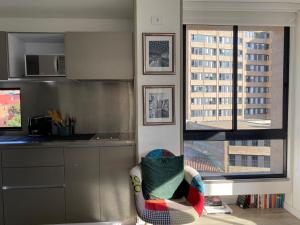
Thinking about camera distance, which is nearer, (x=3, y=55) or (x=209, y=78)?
(x=3, y=55)

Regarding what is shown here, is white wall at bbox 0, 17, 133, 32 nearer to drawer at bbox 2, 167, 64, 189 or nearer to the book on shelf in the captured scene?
drawer at bbox 2, 167, 64, 189

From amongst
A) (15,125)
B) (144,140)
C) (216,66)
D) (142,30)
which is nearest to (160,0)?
(142,30)

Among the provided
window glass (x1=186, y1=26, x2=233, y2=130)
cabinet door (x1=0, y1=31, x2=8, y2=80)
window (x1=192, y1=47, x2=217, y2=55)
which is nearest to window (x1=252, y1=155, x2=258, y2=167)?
window glass (x1=186, y1=26, x2=233, y2=130)

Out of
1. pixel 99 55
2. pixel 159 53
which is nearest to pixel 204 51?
pixel 159 53

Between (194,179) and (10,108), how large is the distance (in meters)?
2.23

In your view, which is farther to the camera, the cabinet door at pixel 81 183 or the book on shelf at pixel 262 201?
Answer: the book on shelf at pixel 262 201

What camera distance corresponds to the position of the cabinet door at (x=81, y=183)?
99.7 inches

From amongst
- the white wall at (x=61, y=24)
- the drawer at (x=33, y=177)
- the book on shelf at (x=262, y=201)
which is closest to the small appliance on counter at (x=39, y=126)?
the drawer at (x=33, y=177)

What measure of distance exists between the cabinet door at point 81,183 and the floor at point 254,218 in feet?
3.92

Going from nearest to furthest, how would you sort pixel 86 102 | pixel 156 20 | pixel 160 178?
pixel 160 178
pixel 156 20
pixel 86 102

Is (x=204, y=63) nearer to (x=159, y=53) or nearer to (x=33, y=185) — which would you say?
(x=159, y=53)

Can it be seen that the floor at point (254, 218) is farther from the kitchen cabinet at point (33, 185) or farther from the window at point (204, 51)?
the window at point (204, 51)

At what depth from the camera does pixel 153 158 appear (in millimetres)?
2344

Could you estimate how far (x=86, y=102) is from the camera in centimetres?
303
